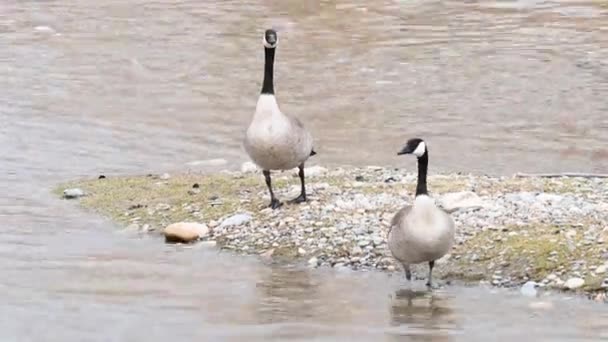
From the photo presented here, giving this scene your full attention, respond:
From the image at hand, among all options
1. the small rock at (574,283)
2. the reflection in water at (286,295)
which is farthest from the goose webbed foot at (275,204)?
the small rock at (574,283)

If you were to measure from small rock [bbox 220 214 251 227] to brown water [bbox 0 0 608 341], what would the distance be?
0.74 meters

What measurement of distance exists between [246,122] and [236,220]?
844 centimetres

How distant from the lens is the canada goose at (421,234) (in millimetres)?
10523

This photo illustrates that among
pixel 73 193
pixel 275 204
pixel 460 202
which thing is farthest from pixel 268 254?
pixel 73 193

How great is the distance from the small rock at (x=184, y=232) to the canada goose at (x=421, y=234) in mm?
2519

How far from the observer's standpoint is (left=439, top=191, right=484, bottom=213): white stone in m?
12.7

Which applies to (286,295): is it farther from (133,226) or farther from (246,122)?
(246,122)

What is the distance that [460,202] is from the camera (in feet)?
42.2

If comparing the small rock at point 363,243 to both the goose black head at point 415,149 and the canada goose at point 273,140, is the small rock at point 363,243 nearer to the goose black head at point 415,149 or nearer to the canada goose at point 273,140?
the goose black head at point 415,149

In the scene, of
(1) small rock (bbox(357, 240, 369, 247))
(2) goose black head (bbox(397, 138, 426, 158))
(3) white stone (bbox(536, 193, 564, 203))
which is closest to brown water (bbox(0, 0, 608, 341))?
(1) small rock (bbox(357, 240, 369, 247))

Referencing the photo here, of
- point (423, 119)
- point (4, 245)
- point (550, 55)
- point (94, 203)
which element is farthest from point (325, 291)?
point (550, 55)

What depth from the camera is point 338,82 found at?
24.6 m

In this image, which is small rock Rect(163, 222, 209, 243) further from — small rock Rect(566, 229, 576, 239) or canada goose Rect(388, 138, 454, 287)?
Answer: small rock Rect(566, 229, 576, 239)

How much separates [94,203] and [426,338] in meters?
6.38
